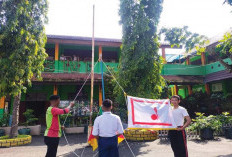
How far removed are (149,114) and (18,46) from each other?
628 cm

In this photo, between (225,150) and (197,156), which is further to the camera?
(225,150)

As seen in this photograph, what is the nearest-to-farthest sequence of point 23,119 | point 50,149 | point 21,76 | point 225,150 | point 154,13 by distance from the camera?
point 50,149 → point 225,150 → point 21,76 → point 154,13 → point 23,119

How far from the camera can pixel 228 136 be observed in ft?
27.1

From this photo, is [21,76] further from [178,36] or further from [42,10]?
[178,36]

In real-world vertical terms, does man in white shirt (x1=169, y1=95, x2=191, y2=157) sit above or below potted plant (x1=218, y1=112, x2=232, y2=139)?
above

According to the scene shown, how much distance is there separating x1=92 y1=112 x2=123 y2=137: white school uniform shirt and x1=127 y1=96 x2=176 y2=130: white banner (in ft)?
2.89

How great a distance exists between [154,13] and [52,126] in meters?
7.14

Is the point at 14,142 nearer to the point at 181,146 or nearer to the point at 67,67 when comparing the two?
the point at 67,67

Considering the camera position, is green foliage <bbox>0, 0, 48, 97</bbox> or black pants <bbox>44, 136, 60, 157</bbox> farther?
green foliage <bbox>0, 0, 48, 97</bbox>

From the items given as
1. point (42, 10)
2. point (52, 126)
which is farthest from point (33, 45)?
point (52, 126)

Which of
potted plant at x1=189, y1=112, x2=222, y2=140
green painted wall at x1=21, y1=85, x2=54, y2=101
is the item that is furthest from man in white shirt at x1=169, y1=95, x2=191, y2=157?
green painted wall at x1=21, y1=85, x2=54, y2=101

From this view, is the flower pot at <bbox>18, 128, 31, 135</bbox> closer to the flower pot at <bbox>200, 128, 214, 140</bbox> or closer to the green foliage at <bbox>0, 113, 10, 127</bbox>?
the green foliage at <bbox>0, 113, 10, 127</bbox>

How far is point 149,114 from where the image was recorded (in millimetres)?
4379

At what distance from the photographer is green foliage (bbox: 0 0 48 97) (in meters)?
7.32
